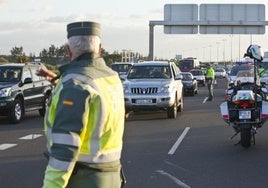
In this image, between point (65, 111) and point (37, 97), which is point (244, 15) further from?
point (65, 111)

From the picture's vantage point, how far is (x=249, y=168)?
9.20 meters

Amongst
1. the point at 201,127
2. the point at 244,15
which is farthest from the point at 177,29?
the point at 201,127

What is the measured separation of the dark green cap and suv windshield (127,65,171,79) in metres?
15.1

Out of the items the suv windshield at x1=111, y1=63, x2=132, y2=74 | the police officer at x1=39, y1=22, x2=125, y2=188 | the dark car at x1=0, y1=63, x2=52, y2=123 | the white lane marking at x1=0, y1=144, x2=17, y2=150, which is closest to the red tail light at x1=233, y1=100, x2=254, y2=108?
the white lane marking at x1=0, y1=144, x2=17, y2=150

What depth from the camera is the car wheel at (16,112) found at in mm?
16062

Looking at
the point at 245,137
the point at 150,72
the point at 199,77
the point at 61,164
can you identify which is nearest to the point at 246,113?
the point at 245,137

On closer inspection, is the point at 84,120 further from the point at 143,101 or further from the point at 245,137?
the point at 143,101

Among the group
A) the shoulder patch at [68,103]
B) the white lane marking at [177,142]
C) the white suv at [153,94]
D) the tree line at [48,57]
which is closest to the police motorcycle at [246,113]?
the white lane marking at [177,142]

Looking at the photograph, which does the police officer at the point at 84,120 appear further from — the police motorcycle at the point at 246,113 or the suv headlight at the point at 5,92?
the suv headlight at the point at 5,92

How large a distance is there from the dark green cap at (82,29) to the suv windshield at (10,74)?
13846 mm

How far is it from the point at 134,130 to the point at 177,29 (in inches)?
1672

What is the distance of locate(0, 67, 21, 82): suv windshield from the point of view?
17.0 metres

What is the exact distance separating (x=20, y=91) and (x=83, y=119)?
1378cm

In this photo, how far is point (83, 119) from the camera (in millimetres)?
3160
